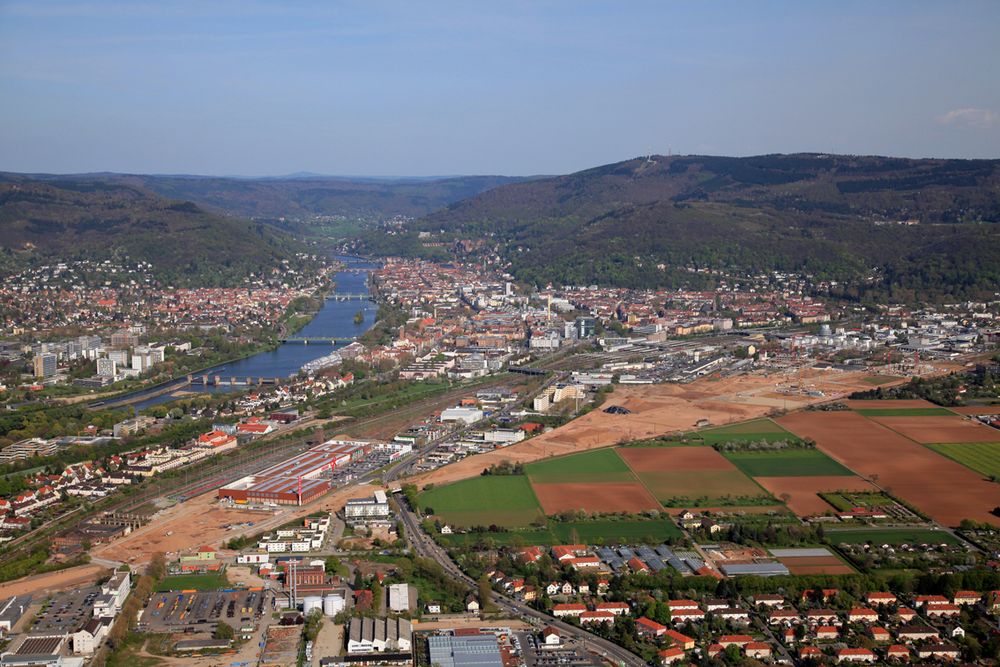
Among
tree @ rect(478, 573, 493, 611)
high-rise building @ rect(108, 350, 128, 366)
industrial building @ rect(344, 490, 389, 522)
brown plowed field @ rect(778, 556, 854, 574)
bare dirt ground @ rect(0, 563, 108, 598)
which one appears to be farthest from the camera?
high-rise building @ rect(108, 350, 128, 366)

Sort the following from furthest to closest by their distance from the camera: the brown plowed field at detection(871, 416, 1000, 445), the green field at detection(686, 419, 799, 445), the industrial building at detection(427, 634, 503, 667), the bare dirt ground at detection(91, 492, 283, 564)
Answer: the green field at detection(686, 419, 799, 445) < the brown plowed field at detection(871, 416, 1000, 445) < the bare dirt ground at detection(91, 492, 283, 564) < the industrial building at detection(427, 634, 503, 667)

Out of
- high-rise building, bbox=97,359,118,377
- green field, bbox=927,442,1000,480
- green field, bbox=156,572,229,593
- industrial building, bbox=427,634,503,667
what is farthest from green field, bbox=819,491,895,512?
high-rise building, bbox=97,359,118,377

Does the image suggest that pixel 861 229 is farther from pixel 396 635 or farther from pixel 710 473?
pixel 396 635

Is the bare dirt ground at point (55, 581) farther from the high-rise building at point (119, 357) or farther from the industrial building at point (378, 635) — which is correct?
the high-rise building at point (119, 357)

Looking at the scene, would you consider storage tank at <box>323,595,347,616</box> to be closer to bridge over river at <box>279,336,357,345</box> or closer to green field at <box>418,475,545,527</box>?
green field at <box>418,475,545,527</box>

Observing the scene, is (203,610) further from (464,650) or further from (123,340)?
(123,340)

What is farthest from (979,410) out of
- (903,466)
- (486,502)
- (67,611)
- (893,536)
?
(67,611)

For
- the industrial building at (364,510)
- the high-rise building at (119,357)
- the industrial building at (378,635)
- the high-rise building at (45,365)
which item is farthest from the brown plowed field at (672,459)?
the high-rise building at (45,365)
